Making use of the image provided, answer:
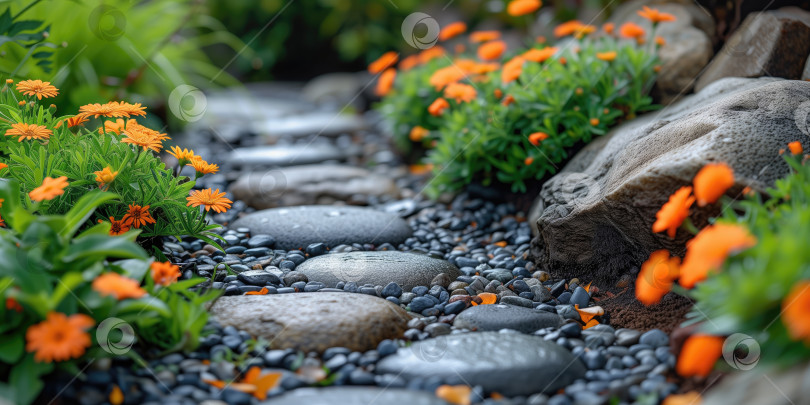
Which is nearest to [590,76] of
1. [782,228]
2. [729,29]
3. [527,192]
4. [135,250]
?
[527,192]

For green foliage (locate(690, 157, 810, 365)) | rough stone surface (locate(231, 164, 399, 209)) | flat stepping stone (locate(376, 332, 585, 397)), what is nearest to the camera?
green foliage (locate(690, 157, 810, 365))

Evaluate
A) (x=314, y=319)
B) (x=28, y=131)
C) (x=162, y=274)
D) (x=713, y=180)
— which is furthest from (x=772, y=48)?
(x=28, y=131)

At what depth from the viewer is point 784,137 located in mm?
2203

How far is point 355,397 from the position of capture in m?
1.73

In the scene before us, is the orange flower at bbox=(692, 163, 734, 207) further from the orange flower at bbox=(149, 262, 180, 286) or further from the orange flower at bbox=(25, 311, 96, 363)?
the orange flower at bbox=(25, 311, 96, 363)

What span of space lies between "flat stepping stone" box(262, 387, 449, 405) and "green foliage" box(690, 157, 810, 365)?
76cm

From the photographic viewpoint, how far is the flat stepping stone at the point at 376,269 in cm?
261

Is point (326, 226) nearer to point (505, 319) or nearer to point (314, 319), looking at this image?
point (314, 319)

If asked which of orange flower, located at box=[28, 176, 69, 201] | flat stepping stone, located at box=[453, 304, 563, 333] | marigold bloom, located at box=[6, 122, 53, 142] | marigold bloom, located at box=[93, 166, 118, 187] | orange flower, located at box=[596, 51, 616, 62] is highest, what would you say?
marigold bloom, located at box=[6, 122, 53, 142]

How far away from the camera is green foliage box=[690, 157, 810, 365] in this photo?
4.61 feet

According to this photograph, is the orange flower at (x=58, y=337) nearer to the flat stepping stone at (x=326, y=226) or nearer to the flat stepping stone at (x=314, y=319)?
the flat stepping stone at (x=314, y=319)

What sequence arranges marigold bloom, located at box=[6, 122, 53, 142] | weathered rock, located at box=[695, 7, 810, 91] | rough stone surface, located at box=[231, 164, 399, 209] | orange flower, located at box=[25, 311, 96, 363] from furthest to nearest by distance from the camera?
rough stone surface, located at box=[231, 164, 399, 209], weathered rock, located at box=[695, 7, 810, 91], marigold bloom, located at box=[6, 122, 53, 142], orange flower, located at box=[25, 311, 96, 363]

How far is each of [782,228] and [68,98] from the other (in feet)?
13.6

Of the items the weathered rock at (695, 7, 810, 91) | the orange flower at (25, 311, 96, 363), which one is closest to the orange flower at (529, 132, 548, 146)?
the weathered rock at (695, 7, 810, 91)
